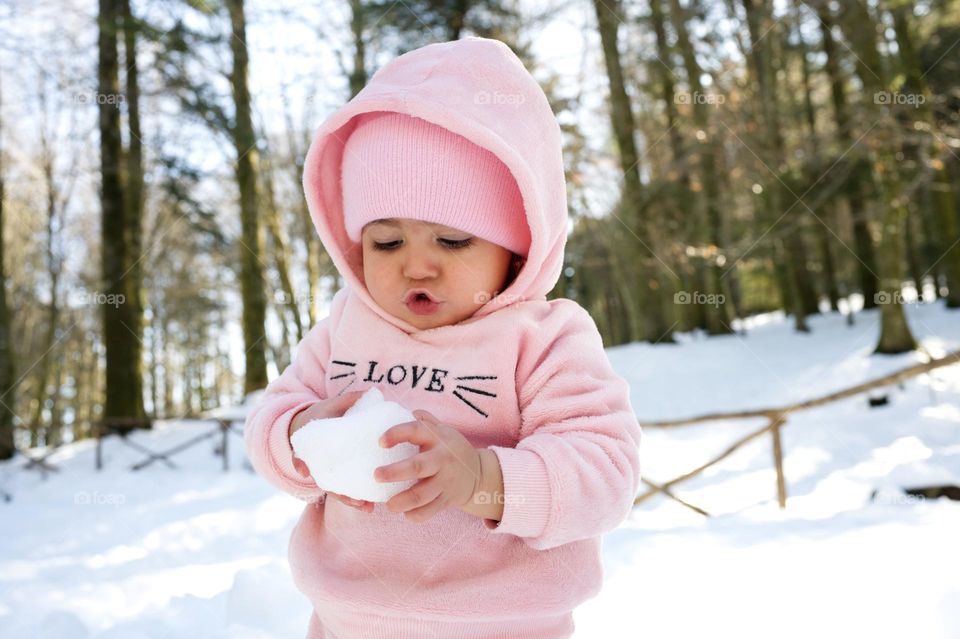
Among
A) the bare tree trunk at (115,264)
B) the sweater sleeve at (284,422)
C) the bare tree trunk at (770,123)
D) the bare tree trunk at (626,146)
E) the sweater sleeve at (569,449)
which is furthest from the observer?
the bare tree trunk at (626,146)

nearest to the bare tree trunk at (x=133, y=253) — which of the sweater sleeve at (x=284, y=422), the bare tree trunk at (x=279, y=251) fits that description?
the bare tree trunk at (x=279, y=251)

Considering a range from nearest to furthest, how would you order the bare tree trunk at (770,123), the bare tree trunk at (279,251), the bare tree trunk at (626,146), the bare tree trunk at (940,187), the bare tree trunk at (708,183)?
the bare tree trunk at (940,187) < the bare tree trunk at (770,123) < the bare tree trunk at (279,251) < the bare tree trunk at (626,146) < the bare tree trunk at (708,183)

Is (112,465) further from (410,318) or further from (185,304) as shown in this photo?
(185,304)

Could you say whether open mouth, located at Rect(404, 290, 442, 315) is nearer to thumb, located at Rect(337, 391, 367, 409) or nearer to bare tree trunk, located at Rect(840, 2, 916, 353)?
thumb, located at Rect(337, 391, 367, 409)

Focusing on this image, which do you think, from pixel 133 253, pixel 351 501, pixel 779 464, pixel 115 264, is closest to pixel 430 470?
pixel 351 501

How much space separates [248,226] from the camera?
442 inches

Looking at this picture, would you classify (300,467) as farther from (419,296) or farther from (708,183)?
(708,183)

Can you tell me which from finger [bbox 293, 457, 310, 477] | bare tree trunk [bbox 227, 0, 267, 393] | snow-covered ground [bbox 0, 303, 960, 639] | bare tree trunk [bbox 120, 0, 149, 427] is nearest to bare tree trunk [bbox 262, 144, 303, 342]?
bare tree trunk [bbox 227, 0, 267, 393]

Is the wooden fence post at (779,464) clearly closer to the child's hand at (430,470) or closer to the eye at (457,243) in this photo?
the eye at (457,243)

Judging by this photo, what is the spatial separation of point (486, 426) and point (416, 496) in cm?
34

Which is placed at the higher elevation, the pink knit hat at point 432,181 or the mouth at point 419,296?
the pink knit hat at point 432,181

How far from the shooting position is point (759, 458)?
25.0 feet

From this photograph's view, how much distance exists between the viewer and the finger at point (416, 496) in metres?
1.08

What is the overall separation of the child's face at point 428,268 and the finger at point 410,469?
43 cm
